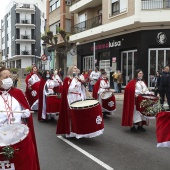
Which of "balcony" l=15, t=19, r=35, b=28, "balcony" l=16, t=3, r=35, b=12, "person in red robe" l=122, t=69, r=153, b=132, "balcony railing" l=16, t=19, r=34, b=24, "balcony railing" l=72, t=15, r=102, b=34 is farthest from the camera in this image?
"balcony railing" l=16, t=19, r=34, b=24

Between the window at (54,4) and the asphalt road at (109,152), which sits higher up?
the window at (54,4)

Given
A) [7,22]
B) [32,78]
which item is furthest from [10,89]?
[7,22]

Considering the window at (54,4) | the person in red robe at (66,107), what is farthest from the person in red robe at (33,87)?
the window at (54,4)

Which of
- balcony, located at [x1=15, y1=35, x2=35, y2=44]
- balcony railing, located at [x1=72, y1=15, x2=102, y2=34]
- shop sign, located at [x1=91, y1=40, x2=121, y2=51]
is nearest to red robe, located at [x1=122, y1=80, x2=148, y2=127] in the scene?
shop sign, located at [x1=91, y1=40, x2=121, y2=51]

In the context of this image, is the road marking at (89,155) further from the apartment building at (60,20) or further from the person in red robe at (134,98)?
the apartment building at (60,20)

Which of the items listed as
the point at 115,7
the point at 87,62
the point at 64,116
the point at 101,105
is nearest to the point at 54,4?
the point at 87,62

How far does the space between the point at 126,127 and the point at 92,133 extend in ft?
8.41

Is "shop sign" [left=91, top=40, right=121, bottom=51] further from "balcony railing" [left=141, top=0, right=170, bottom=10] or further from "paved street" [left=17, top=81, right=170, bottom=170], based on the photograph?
"paved street" [left=17, top=81, right=170, bottom=170]

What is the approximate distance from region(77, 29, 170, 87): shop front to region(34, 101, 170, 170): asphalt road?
11418mm

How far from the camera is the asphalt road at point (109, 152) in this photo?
5.68 metres

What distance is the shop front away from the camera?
20.9 metres

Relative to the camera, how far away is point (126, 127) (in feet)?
31.6

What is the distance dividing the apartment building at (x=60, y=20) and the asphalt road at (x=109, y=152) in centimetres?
2554

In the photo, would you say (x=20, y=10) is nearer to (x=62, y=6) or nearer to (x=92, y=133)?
(x=62, y=6)
